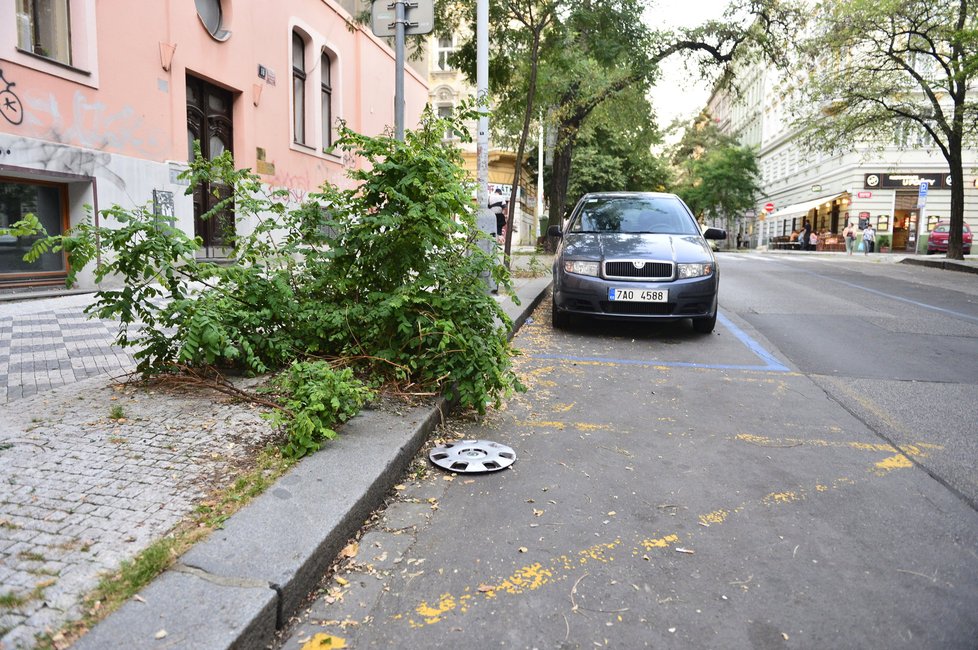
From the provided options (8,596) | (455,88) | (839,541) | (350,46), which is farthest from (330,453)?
(455,88)

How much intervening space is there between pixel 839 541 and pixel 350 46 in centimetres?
1978

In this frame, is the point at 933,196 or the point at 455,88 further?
the point at 455,88

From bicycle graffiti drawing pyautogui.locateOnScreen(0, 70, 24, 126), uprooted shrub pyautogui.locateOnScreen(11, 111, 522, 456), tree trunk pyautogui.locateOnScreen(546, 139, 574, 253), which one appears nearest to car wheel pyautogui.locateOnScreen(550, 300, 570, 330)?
uprooted shrub pyautogui.locateOnScreen(11, 111, 522, 456)

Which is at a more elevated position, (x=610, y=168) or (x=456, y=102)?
(x=456, y=102)

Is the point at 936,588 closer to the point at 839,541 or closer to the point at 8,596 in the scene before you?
the point at 839,541

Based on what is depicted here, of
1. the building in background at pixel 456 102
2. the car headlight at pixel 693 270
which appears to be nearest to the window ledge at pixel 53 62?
the car headlight at pixel 693 270

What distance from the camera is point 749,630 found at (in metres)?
2.23

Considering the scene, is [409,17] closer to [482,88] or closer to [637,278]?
[482,88]

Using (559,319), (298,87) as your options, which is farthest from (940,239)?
(559,319)

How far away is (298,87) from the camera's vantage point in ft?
56.9

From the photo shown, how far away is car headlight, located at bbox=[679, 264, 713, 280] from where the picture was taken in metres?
7.47

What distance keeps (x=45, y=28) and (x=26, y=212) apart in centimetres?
268

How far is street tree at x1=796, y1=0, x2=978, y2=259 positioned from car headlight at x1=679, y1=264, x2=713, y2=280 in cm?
1486

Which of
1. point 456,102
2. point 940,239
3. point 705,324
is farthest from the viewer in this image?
point 456,102
